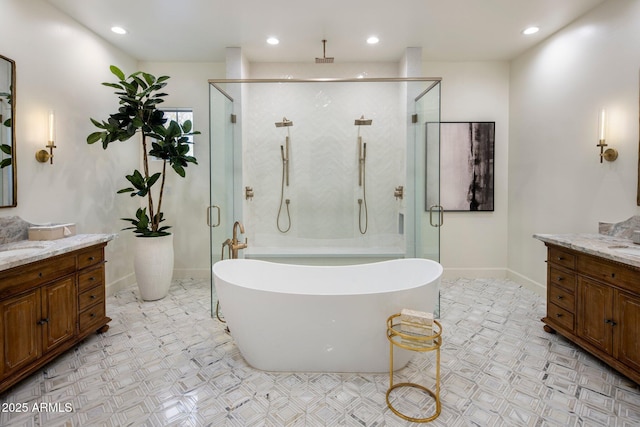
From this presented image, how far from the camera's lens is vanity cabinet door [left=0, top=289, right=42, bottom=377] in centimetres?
184

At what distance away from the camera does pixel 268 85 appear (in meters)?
3.73

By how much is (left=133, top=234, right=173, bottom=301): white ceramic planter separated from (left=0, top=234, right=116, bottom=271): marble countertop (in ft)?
2.02

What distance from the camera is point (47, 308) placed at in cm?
216

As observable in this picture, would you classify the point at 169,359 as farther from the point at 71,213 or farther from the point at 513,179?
the point at 513,179

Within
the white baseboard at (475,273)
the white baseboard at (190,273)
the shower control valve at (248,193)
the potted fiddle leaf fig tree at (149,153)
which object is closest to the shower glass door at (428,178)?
the white baseboard at (475,273)

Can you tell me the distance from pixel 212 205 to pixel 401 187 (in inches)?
81.1

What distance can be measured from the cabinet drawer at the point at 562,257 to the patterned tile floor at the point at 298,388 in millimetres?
629

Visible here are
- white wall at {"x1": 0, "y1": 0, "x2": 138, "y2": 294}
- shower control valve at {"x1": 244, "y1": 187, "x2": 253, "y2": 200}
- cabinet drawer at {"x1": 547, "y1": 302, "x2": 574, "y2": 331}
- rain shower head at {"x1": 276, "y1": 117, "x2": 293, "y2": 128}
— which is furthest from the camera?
rain shower head at {"x1": 276, "y1": 117, "x2": 293, "y2": 128}

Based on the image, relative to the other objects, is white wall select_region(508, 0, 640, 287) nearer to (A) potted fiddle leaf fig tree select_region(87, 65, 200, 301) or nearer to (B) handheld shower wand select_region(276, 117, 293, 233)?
(B) handheld shower wand select_region(276, 117, 293, 233)

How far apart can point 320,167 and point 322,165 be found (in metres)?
0.03

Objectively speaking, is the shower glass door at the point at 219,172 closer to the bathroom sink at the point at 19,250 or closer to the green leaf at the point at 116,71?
the green leaf at the point at 116,71

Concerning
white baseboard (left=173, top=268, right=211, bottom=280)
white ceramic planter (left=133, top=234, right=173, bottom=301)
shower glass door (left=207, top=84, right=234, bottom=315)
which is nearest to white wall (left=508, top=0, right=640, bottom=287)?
shower glass door (left=207, top=84, right=234, bottom=315)

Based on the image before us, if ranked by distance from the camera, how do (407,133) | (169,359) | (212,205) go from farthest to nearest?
1. (407,133)
2. (212,205)
3. (169,359)

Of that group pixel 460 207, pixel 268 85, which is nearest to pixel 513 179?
pixel 460 207
